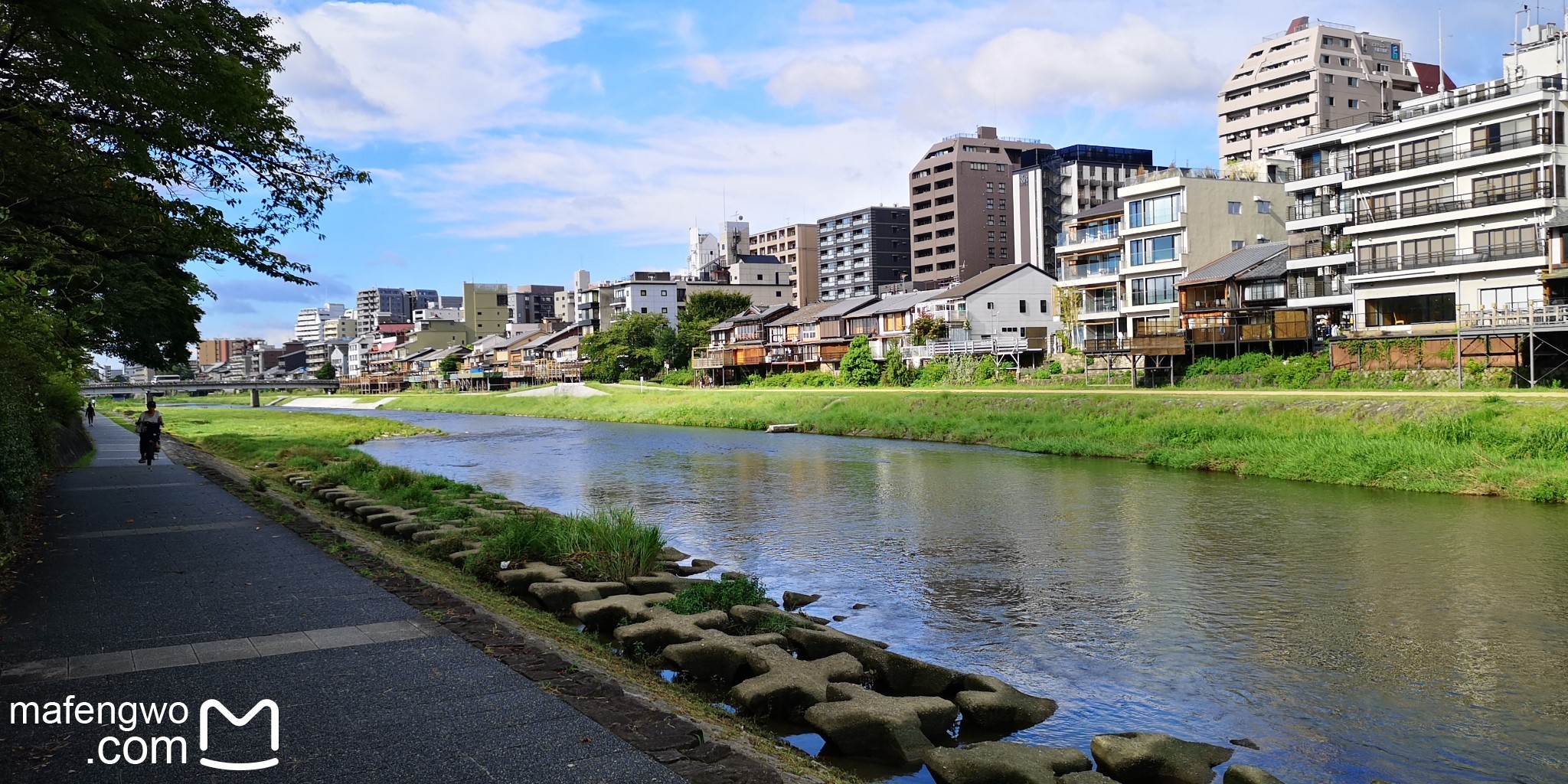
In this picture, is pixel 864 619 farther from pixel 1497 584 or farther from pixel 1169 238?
pixel 1169 238

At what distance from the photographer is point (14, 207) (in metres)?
10.9

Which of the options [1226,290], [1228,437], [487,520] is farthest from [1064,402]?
[487,520]

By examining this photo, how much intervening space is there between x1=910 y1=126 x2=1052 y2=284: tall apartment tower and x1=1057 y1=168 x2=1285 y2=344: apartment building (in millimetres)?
38711

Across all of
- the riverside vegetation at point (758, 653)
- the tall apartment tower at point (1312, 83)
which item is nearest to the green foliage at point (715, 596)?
the riverside vegetation at point (758, 653)

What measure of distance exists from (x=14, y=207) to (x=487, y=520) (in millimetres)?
7127

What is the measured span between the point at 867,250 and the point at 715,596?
107 meters

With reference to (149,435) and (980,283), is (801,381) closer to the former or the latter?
(980,283)

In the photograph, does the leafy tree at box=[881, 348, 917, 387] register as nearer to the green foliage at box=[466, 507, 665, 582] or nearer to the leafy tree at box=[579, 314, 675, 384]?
the leafy tree at box=[579, 314, 675, 384]

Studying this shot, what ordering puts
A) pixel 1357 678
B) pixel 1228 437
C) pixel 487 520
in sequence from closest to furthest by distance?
pixel 1357 678, pixel 487 520, pixel 1228 437

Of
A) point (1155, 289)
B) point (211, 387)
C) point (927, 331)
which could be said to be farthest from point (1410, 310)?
point (211, 387)

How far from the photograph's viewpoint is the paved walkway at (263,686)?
17.6 ft

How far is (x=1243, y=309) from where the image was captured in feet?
153

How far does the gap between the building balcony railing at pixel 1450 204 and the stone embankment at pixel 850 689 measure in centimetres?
3958

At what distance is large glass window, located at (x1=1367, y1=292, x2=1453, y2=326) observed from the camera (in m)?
40.1
